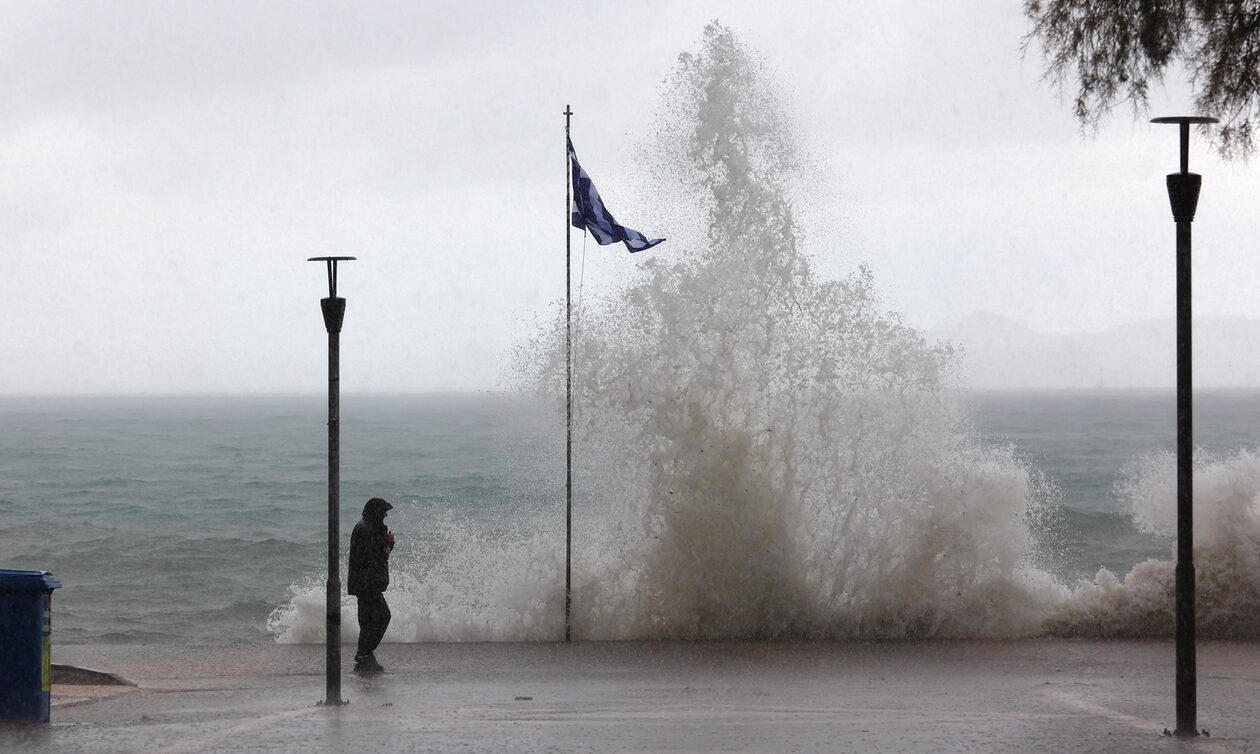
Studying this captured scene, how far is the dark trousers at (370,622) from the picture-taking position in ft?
41.4

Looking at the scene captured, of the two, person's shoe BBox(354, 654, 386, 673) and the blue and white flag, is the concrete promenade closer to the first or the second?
person's shoe BBox(354, 654, 386, 673)

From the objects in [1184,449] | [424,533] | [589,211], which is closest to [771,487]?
[589,211]

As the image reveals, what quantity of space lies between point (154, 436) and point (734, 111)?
305 ft

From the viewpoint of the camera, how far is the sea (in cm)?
1739

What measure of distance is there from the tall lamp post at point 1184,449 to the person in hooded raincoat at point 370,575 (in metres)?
6.63

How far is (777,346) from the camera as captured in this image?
18.0 m

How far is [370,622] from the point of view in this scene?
41.6ft

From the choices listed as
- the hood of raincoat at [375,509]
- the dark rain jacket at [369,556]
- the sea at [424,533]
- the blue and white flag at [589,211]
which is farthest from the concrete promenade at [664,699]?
the blue and white flag at [589,211]

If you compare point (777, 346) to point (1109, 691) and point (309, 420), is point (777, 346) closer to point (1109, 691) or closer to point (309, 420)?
point (1109, 691)

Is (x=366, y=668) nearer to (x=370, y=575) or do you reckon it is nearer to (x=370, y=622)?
(x=370, y=622)

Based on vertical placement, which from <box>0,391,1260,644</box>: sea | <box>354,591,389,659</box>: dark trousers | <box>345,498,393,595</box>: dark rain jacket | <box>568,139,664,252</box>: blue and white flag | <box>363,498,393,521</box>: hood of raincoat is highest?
<box>568,139,664,252</box>: blue and white flag

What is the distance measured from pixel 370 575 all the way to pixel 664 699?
317 centimetres

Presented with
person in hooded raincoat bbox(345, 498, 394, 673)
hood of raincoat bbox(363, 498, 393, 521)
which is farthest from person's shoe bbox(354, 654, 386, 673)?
hood of raincoat bbox(363, 498, 393, 521)

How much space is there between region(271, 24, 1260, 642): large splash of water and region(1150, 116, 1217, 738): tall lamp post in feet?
23.2
